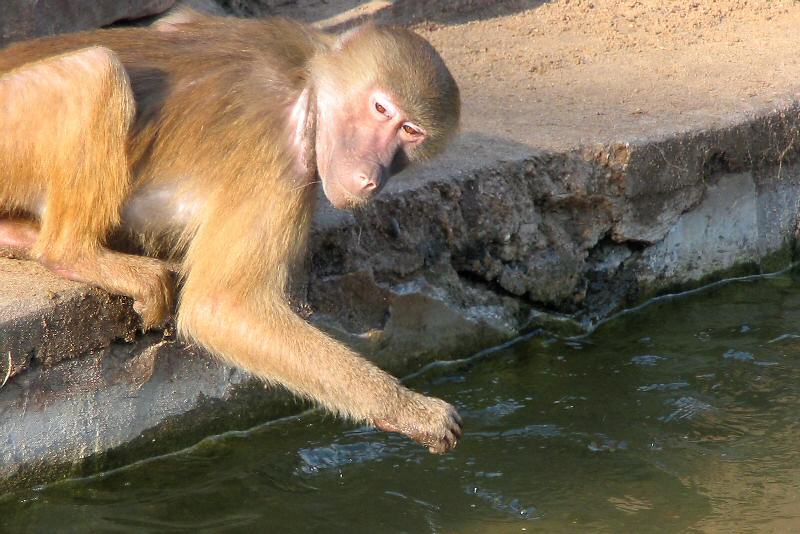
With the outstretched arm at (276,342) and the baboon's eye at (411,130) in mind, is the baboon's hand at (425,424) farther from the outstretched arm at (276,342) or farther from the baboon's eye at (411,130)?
the baboon's eye at (411,130)

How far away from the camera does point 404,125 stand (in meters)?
4.52

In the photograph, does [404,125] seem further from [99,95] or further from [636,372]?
[636,372]

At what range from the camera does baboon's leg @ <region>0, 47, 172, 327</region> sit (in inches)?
178

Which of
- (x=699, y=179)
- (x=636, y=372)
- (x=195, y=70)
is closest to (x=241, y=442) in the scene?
(x=195, y=70)

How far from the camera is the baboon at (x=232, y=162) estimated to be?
4.51m

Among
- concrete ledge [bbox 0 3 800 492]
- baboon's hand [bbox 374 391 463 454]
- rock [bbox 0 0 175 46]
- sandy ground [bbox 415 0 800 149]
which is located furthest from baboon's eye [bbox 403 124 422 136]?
rock [bbox 0 0 175 46]

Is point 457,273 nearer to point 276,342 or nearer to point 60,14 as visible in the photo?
point 276,342

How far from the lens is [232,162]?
15.2 feet

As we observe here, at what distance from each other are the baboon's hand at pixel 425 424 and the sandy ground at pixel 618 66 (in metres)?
2.29

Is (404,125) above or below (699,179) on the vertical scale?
above

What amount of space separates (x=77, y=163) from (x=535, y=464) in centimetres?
238

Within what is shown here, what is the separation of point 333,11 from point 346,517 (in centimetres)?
467

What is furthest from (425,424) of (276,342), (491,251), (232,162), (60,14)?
(60,14)

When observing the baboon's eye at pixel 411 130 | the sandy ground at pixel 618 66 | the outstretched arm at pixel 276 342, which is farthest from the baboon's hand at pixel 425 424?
the sandy ground at pixel 618 66
